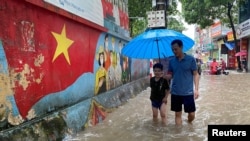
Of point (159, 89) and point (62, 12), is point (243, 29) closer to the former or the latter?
point (159, 89)

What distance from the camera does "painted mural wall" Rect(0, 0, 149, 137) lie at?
4.30 metres

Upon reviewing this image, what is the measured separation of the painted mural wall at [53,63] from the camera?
4303 mm

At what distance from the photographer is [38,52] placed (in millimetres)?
5066

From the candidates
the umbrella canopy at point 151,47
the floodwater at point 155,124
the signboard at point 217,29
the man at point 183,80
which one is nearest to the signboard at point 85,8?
the umbrella canopy at point 151,47

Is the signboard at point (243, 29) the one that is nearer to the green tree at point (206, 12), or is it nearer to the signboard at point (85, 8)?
the green tree at point (206, 12)

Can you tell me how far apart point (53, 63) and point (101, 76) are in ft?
9.94

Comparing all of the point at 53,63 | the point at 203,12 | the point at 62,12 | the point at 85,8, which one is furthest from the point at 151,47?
the point at 203,12

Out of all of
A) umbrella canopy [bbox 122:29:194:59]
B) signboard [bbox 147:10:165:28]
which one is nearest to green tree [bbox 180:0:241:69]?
signboard [bbox 147:10:165:28]

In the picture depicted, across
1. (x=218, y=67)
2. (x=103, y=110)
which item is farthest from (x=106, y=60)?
(x=218, y=67)

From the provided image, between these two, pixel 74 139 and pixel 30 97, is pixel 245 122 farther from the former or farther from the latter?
pixel 30 97

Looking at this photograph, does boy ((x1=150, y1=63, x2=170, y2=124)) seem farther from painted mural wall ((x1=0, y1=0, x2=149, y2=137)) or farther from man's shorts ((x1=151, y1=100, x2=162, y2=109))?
painted mural wall ((x1=0, y1=0, x2=149, y2=137))

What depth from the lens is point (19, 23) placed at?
454 cm

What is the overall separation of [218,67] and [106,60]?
18.6m

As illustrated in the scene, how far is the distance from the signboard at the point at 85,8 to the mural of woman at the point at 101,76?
2.84 ft
